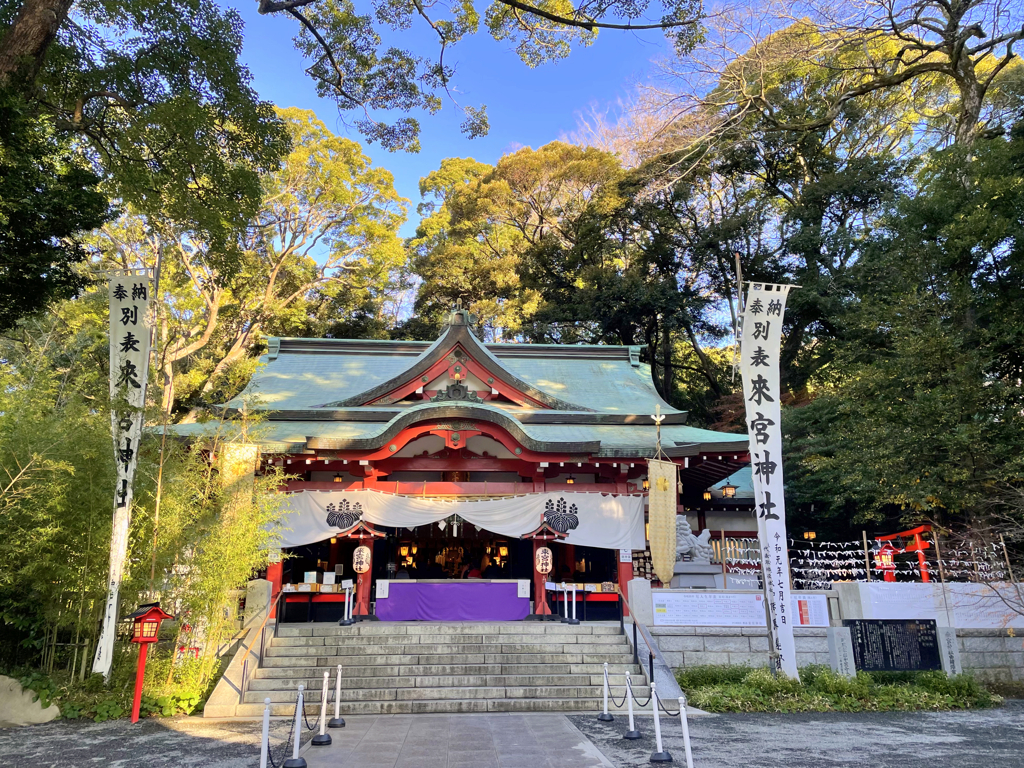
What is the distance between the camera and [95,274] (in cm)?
1975

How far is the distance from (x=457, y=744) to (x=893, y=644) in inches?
320

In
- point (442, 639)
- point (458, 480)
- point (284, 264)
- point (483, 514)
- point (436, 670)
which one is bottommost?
point (436, 670)

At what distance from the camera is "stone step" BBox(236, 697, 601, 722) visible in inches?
340

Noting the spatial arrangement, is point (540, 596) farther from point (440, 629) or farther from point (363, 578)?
point (363, 578)

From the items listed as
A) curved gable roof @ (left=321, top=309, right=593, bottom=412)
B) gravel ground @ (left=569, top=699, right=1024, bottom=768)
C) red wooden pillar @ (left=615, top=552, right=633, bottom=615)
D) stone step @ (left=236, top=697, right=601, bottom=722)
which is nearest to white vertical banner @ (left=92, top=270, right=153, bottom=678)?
stone step @ (left=236, top=697, right=601, bottom=722)

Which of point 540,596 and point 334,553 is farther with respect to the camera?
point 334,553

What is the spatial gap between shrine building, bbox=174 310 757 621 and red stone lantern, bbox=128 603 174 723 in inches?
128

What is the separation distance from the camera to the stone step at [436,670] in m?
9.50

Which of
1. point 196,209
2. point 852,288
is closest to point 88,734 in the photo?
point 196,209

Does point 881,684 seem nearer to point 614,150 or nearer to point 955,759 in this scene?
point 955,759

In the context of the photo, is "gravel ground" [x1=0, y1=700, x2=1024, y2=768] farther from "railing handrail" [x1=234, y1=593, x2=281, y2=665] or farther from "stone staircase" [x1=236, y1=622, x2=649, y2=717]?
"railing handrail" [x1=234, y1=593, x2=281, y2=665]

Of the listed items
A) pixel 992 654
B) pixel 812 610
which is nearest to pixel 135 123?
pixel 812 610

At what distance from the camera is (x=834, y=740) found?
7262 mm

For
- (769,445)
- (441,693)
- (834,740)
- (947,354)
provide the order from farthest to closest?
(947,354), (769,445), (441,693), (834,740)
